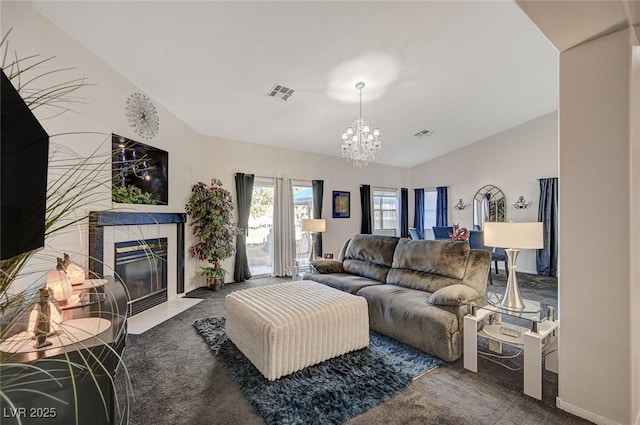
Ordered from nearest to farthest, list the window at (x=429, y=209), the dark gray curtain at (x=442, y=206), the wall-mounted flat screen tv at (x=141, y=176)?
the wall-mounted flat screen tv at (x=141, y=176)
the dark gray curtain at (x=442, y=206)
the window at (x=429, y=209)

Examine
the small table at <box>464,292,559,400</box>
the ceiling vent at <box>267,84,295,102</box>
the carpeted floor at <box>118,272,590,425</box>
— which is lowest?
the carpeted floor at <box>118,272,590,425</box>

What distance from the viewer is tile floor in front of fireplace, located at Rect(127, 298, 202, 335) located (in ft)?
10.7

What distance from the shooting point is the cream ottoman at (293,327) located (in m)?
2.14

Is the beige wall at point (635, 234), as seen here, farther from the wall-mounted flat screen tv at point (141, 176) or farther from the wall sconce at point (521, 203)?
the wall sconce at point (521, 203)

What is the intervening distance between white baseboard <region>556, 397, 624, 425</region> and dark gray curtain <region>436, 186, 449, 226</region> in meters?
6.10

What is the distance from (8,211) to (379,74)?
3.96 meters

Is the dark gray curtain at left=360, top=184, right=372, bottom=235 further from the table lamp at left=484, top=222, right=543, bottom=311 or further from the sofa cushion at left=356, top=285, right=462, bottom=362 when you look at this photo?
the table lamp at left=484, top=222, right=543, bottom=311

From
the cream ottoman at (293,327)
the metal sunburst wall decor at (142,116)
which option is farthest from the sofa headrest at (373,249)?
the metal sunburst wall decor at (142,116)

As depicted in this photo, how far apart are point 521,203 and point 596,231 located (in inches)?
211

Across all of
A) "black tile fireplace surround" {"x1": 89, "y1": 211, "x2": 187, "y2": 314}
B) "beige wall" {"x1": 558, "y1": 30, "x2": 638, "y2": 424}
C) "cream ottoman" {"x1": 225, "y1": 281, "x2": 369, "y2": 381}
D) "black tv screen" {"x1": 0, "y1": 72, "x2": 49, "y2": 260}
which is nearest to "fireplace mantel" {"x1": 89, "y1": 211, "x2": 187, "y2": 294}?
"black tile fireplace surround" {"x1": 89, "y1": 211, "x2": 187, "y2": 314}

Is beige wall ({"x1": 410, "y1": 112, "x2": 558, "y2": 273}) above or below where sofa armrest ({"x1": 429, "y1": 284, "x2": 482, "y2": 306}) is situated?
above

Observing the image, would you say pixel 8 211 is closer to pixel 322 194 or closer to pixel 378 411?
pixel 378 411

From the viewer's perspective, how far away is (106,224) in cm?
304

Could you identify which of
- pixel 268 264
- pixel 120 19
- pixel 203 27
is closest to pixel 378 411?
pixel 203 27
